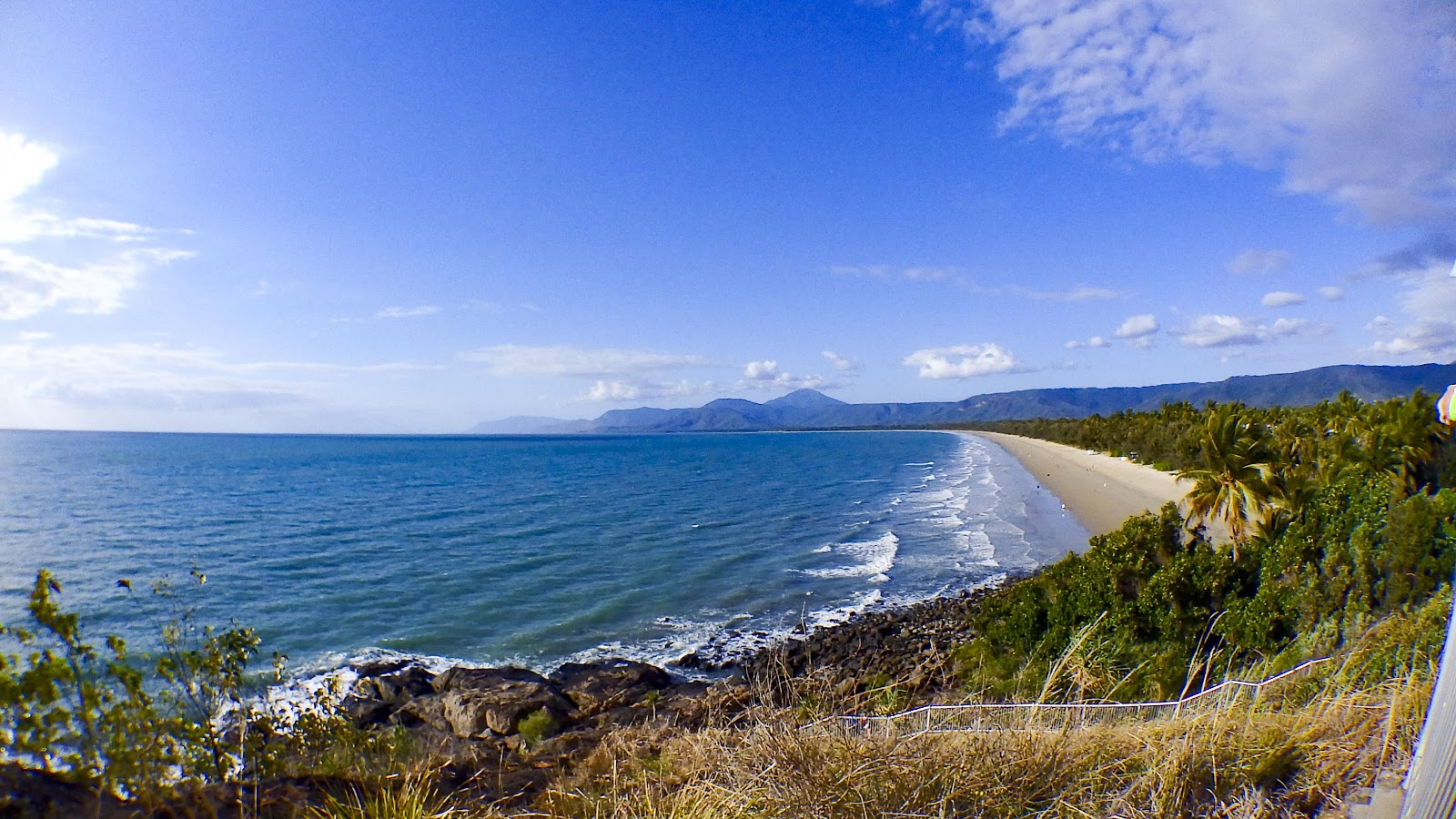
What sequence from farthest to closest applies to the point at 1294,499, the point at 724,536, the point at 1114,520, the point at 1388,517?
the point at 1114,520 < the point at 724,536 < the point at 1294,499 < the point at 1388,517

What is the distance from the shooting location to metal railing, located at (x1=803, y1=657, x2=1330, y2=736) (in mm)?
4051

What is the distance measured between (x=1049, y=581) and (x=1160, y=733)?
33.3 ft

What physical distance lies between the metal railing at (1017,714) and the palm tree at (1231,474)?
1597cm

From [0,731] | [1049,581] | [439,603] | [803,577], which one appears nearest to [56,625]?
[0,731]

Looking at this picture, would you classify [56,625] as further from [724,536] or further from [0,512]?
[0,512]

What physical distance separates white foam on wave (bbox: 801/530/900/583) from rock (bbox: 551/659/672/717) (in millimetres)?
9892

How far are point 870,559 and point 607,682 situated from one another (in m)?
14.1

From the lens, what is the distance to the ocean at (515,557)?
17484 millimetres

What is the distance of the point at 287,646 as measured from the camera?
1617 cm

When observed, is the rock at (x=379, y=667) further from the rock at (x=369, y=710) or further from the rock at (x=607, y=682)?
the rock at (x=607, y=682)

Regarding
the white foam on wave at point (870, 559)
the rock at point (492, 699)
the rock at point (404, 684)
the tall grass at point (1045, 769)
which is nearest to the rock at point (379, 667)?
the rock at point (404, 684)

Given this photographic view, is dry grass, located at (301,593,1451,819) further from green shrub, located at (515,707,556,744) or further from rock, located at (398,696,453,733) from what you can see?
rock, located at (398,696,453,733)

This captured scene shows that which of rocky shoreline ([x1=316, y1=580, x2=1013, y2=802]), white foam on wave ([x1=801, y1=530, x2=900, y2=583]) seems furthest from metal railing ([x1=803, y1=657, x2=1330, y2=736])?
white foam on wave ([x1=801, y1=530, x2=900, y2=583])

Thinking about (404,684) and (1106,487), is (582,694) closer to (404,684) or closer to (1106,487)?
(404,684)
